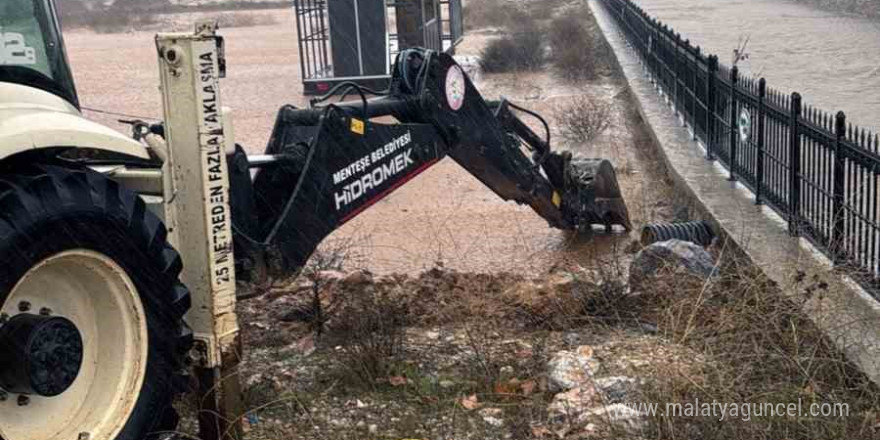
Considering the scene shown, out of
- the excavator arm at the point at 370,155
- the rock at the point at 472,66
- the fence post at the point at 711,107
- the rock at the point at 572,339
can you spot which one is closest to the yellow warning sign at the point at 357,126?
the excavator arm at the point at 370,155

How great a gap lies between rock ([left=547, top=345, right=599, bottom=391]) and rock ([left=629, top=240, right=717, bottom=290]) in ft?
3.99

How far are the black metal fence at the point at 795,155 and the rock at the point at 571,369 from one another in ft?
5.93

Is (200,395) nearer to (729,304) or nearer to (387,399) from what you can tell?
(387,399)

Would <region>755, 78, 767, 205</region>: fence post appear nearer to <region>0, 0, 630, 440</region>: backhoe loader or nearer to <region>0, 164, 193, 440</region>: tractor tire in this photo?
<region>0, 0, 630, 440</region>: backhoe loader

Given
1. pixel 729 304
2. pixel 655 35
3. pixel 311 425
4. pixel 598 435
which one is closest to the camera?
pixel 598 435

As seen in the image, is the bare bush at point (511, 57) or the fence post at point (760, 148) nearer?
the fence post at point (760, 148)

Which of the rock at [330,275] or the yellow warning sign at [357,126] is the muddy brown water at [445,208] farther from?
the yellow warning sign at [357,126]

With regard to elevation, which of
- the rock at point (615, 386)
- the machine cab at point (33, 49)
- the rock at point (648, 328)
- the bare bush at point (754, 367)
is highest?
the machine cab at point (33, 49)

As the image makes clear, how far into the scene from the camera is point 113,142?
15.1ft

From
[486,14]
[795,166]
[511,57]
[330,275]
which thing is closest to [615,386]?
[330,275]

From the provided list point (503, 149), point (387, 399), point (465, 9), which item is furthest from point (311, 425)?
point (465, 9)

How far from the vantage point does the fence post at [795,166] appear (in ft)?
28.9

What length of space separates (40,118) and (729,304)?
3.32m

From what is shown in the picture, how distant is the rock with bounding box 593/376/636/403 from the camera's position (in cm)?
536
